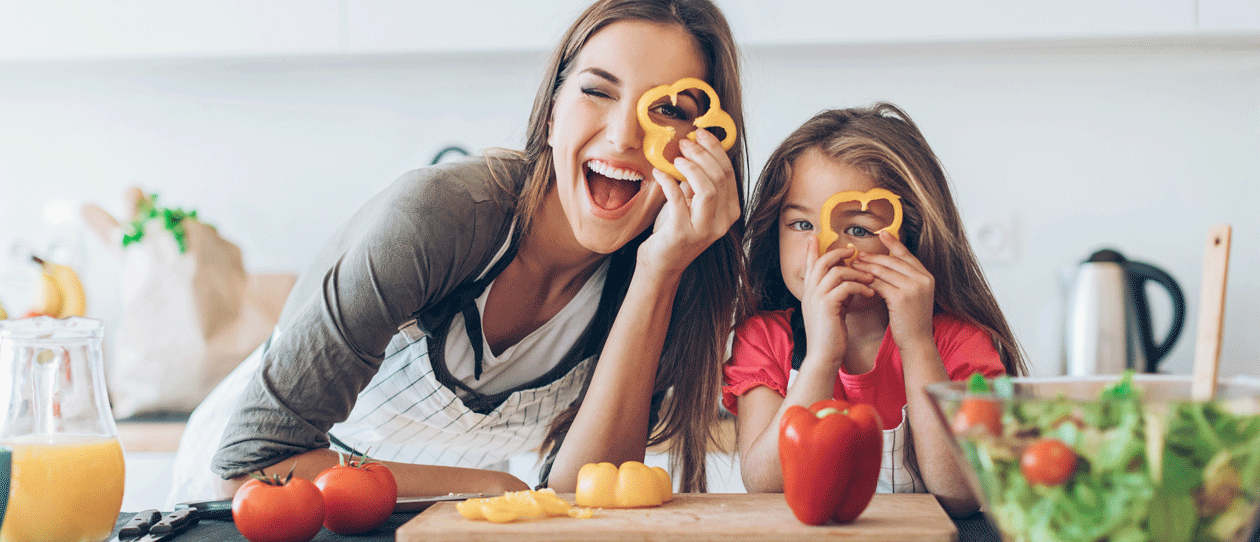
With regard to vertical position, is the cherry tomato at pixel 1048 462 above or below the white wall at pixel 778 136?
below

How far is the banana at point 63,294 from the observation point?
1.80 m

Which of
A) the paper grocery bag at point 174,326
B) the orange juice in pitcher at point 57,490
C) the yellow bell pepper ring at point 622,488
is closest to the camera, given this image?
the orange juice in pitcher at point 57,490

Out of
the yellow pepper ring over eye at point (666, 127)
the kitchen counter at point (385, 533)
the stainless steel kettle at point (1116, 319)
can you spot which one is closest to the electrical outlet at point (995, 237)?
the stainless steel kettle at point (1116, 319)

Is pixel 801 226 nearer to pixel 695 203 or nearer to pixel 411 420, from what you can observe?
pixel 695 203

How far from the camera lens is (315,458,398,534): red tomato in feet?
2.60

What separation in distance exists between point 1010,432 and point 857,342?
29.5 inches

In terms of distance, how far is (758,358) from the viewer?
126 centimetres

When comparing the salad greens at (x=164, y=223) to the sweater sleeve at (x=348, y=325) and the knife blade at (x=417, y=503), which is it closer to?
the sweater sleeve at (x=348, y=325)

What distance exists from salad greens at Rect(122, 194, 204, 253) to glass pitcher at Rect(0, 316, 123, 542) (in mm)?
1591

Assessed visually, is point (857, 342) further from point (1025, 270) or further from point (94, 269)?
point (94, 269)

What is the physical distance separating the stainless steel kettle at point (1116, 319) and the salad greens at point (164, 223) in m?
2.28

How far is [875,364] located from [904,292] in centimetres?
Answer: 19

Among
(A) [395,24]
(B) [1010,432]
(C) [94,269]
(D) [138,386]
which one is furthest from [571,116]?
(C) [94,269]

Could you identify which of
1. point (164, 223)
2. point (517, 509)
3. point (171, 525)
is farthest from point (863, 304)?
point (164, 223)
